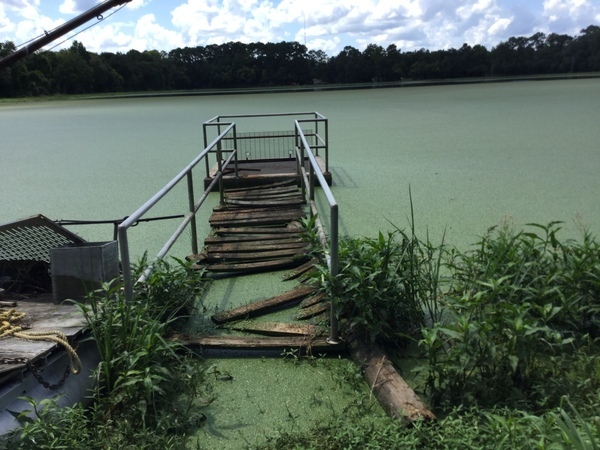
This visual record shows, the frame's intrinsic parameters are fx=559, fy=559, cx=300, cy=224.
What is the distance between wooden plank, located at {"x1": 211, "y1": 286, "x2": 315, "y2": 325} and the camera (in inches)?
94.1

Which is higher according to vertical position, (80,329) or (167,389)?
(80,329)

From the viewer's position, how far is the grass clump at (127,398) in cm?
148

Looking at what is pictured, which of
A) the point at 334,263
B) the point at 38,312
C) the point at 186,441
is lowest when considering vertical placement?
the point at 186,441

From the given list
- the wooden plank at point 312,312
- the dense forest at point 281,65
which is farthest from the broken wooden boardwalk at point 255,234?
the dense forest at point 281,65

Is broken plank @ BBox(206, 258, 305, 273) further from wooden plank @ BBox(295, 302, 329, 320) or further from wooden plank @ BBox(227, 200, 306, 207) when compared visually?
wooden plank @ BBox(227, 200, 306, 207)

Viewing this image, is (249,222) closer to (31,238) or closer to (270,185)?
(270,185)

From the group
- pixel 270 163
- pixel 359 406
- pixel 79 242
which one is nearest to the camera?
pixel 359 406

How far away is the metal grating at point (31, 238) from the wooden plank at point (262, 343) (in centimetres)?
67

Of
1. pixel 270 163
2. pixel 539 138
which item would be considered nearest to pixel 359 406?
pixel 270 163

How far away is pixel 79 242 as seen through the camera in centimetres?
229

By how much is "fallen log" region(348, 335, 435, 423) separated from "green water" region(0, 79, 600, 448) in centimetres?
9

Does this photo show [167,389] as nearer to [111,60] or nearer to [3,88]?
[3,88]

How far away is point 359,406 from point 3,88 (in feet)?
115

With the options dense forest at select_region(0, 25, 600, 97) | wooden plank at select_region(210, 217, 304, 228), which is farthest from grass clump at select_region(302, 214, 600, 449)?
dense forest at select_region(0, 25, 600, 97)
